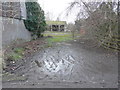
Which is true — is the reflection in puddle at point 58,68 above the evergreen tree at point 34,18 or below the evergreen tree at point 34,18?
below

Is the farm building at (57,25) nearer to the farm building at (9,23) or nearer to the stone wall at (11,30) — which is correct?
the stone wall at (11,30)

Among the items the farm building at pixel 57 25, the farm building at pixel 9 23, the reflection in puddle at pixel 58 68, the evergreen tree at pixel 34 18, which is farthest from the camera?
the farm building at pixel 57 25

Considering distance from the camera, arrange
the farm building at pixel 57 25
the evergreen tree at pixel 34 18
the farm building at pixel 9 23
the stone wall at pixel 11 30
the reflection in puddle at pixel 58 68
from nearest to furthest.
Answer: the reflection in puddle at pixel 58 68
the farm building at pixel 9 23
the stone wall at pixel 11 30
the evergreen tree at pixel 34 18
the farm building at pixel 57 25

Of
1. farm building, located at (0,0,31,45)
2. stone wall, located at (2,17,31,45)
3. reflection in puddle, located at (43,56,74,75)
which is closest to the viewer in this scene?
reflection in puddle, located at (43,56,74,75)

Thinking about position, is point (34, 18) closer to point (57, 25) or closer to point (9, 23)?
point (9, 23)

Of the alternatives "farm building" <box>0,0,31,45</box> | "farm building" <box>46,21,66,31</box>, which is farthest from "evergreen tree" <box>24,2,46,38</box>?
"farm building" <box>46,21,66,31</box>

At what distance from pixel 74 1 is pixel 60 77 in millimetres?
10241

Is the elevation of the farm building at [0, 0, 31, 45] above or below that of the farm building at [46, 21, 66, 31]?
below

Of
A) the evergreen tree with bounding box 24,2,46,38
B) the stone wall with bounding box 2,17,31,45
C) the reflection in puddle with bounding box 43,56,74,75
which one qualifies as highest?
the evergreen tree with bounding box 24,2,46,38

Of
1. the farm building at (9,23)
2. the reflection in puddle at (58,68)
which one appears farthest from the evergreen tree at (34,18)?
the reflection in puddle at (58,68)

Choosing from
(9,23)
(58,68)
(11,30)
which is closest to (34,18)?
(11,30)

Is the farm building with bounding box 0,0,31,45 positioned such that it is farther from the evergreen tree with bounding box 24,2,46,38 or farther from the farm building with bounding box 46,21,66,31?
the farm building with bounding box 46,21,66,31

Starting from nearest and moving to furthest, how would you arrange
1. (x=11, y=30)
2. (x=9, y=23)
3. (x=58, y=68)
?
(x=58, y=68), (x=9, y=23), (x=11, y=30)

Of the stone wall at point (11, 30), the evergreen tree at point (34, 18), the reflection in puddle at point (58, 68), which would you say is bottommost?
the reflection in puddle at point (58, 68)
